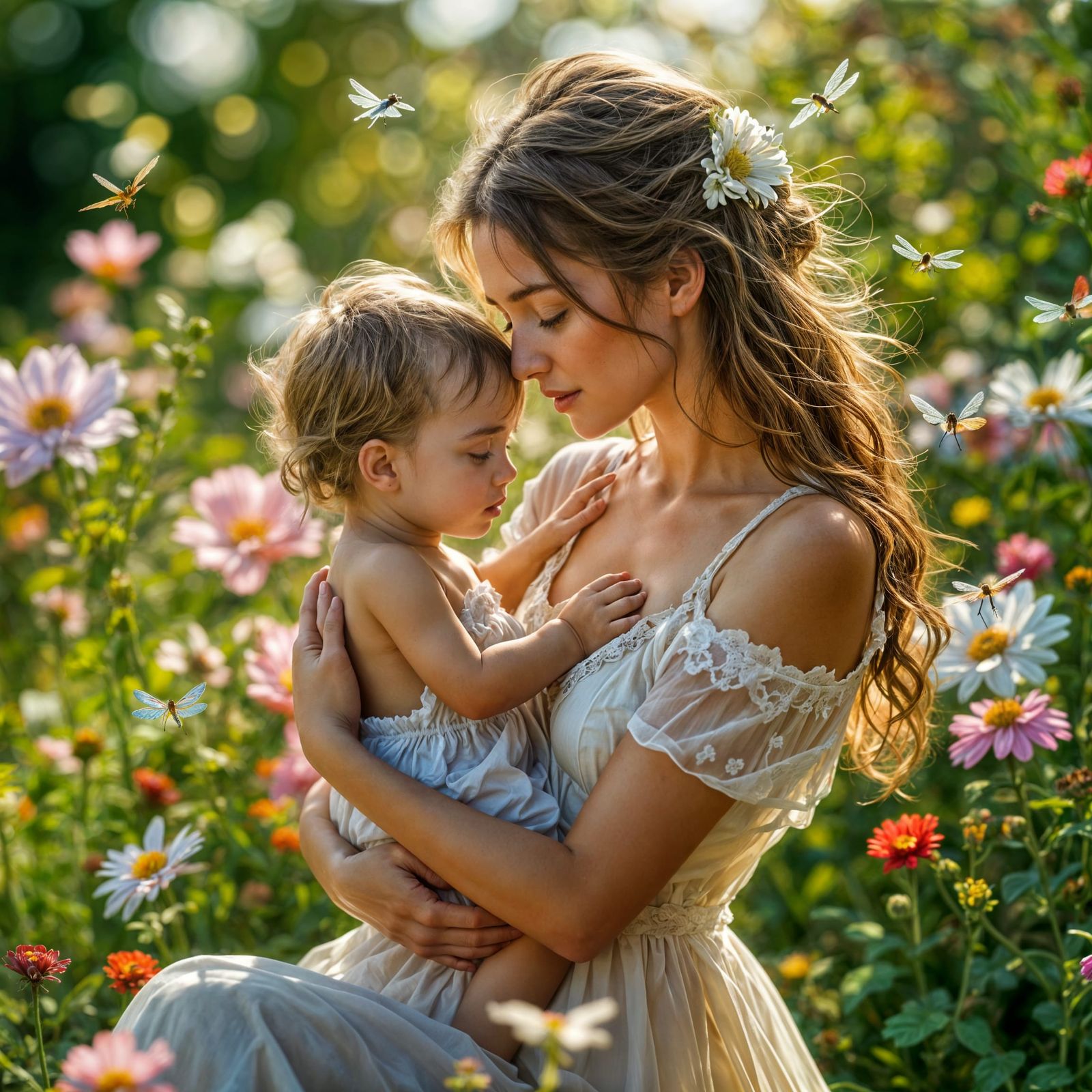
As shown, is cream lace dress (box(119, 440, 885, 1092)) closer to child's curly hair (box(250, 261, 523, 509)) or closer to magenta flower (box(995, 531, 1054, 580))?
child's curly hair (box(250, 261, 523, 509))

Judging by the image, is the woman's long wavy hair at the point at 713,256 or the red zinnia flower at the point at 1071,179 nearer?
the woman's long wavy hair at the point at 713,256

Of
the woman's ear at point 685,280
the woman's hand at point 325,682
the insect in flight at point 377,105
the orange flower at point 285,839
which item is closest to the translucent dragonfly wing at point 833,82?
the woman's ear at point 685,280

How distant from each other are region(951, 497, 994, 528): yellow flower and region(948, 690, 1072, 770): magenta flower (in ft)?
2.38

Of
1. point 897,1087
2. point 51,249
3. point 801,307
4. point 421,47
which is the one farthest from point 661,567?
point 51,249

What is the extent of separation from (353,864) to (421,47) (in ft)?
12.3

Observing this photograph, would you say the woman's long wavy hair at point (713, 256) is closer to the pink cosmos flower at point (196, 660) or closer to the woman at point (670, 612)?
the woman at point (670, 612)

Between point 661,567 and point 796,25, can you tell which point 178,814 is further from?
point 796,25

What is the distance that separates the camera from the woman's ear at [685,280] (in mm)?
1469

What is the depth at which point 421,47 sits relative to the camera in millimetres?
4449

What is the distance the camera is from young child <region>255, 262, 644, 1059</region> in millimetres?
1428

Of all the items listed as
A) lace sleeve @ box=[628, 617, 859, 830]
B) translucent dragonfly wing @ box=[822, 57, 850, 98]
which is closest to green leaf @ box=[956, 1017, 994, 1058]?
lace sleeve @ box=[628, 617, 859, 830]

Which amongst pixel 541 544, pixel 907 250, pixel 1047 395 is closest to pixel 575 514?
pixel 541 544

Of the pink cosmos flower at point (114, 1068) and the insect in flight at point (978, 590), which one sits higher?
the pink cosmos flower at point (114, 1068)

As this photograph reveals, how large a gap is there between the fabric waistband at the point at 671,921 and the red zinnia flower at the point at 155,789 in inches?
32.6
